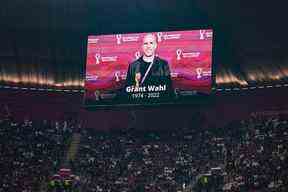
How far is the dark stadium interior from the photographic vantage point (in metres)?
41.8

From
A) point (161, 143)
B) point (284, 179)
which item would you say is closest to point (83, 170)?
point (161, 143)

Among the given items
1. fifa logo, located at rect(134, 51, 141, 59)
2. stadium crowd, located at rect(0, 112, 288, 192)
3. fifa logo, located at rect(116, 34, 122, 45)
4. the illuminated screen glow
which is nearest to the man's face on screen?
the illuminated screen glow

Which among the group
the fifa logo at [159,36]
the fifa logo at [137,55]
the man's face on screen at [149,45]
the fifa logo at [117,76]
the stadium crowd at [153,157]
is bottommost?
the stadium crowd at [153,157]

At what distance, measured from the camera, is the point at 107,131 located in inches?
1914

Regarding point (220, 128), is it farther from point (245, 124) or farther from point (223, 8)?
point (223, 8)

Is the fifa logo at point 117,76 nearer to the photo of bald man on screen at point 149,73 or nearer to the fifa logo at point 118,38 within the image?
the photo of bald man on screen at point 149,73

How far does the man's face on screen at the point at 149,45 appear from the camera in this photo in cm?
4547

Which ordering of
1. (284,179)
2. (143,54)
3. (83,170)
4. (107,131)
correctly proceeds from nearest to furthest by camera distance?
1. (284,179)
2. (83,170)
3. (143,54)
4. (107,131)

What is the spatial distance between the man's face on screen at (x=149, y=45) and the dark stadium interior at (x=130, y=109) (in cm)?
83

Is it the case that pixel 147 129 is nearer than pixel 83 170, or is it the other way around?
pixel 83 170

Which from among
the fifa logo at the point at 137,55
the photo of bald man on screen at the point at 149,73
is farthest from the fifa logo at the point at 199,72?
the fifa logo at the point at 137,55

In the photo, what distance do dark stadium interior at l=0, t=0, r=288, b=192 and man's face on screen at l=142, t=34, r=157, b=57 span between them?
0.83m

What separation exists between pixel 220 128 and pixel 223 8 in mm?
7201

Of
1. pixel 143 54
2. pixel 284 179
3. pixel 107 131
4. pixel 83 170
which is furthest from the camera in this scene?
pixel 107 131
